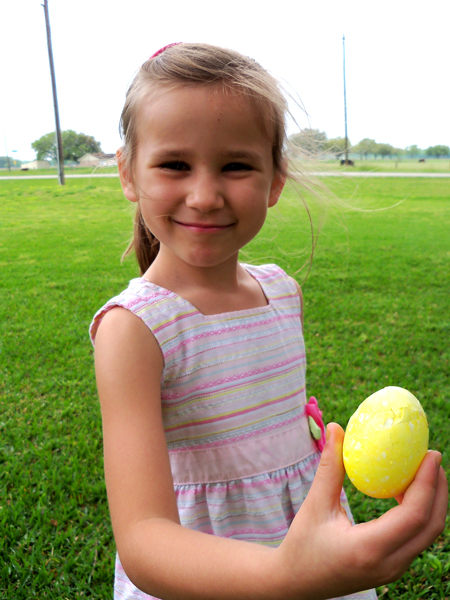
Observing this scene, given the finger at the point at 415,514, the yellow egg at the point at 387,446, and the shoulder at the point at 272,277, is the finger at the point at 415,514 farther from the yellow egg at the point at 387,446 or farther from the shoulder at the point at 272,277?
the shoulder at the point at 272,277

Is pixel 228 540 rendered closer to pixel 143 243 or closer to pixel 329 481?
pixel 329 481

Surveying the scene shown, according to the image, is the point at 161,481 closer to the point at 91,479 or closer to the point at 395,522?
the point at 395,522

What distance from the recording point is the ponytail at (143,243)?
1.70 metres

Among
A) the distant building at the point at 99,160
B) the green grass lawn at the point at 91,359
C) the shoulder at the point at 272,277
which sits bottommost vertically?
the green grass lawn at the point at 91,359

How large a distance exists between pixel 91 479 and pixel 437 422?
7.54 ft

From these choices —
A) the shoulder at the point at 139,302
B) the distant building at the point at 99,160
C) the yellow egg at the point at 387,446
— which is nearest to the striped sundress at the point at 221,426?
the shoulder at the point at 139,302

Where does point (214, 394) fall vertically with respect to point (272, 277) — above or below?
below

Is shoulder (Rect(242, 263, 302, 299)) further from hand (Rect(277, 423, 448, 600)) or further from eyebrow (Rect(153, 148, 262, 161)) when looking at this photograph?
hand (Rect(277, 423, 448, 600))

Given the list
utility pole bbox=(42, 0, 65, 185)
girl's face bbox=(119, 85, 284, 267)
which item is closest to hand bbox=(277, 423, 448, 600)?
girl's face bbox=(119, 85, 284, 267)

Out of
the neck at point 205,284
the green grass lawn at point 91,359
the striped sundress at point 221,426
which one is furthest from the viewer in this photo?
the green grass lawn at point 91,359

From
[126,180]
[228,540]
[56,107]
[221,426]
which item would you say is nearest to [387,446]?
[228,540]

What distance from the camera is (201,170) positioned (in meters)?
1.16

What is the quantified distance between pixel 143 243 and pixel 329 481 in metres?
1.14

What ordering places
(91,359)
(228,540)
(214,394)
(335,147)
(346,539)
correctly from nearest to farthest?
1. (346,539)
2. (228,540)
3. (214,394)
4. (335,147)
5. (91,359)
